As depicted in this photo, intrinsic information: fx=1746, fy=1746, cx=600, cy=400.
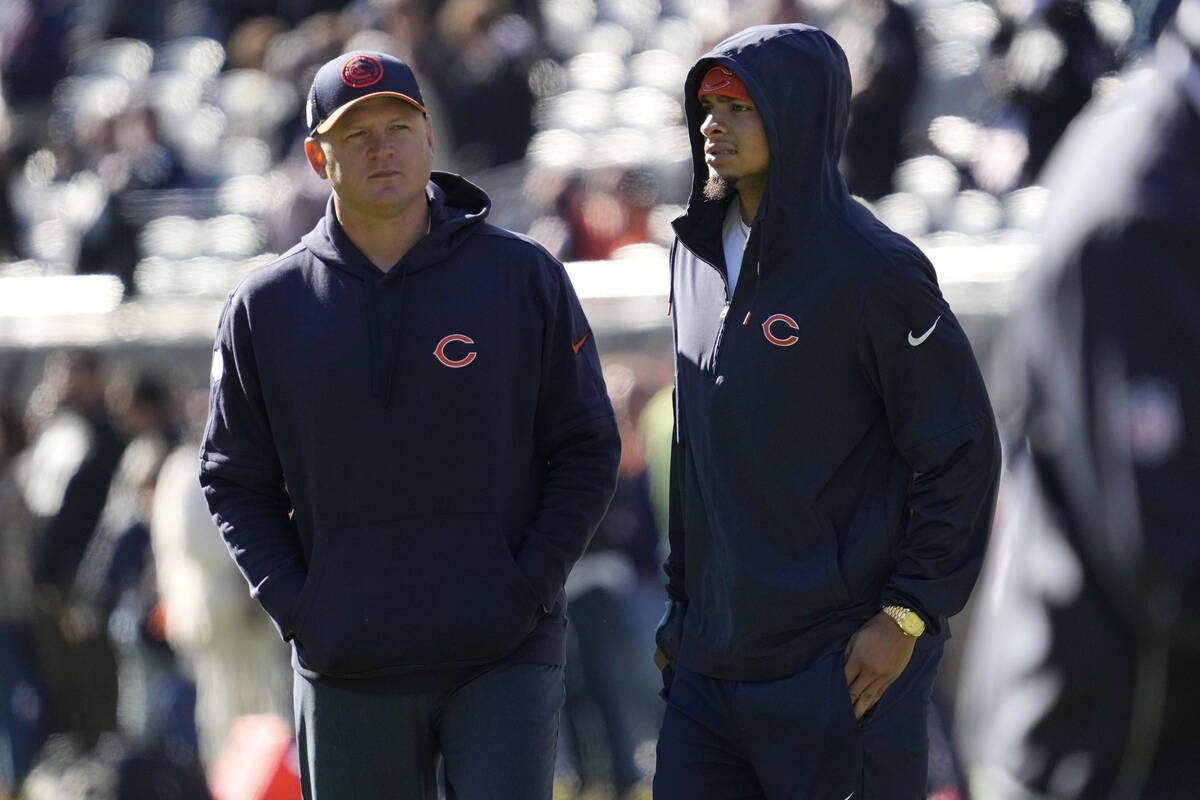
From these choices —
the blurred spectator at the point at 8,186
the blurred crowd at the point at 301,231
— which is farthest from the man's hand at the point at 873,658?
the blurred spectator at the point at 8,186

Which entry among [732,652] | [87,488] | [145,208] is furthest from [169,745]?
[732,652]

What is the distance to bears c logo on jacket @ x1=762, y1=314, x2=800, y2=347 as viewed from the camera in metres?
2.79

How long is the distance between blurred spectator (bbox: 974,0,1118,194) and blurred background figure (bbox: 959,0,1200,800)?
508 cm

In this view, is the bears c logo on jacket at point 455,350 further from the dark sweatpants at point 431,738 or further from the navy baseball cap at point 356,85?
the dark sweatpants at point 431,738

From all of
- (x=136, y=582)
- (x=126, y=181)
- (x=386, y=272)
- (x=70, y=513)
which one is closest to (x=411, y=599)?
(x=386, y=272)

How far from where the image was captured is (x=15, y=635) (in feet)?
25.6

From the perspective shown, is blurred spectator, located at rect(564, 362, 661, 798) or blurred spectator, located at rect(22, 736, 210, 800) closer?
blurred spectator, located at rect(22, 736, 210, 800)

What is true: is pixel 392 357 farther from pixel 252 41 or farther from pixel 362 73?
pixel 252 41

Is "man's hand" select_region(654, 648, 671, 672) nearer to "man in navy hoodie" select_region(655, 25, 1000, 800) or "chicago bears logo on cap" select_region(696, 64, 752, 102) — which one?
"man in navy hoodie" select_region(655, 25, 1000, 800)

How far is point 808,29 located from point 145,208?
22.5 ft

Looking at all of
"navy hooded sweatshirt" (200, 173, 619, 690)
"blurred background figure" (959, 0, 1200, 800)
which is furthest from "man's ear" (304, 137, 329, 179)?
"blurred background figure" (959, 0, 1200, 800)

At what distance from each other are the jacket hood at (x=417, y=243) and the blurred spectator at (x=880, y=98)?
4.14 meters

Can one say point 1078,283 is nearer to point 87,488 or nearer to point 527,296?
point 527,296

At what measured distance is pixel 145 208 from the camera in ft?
30.0
